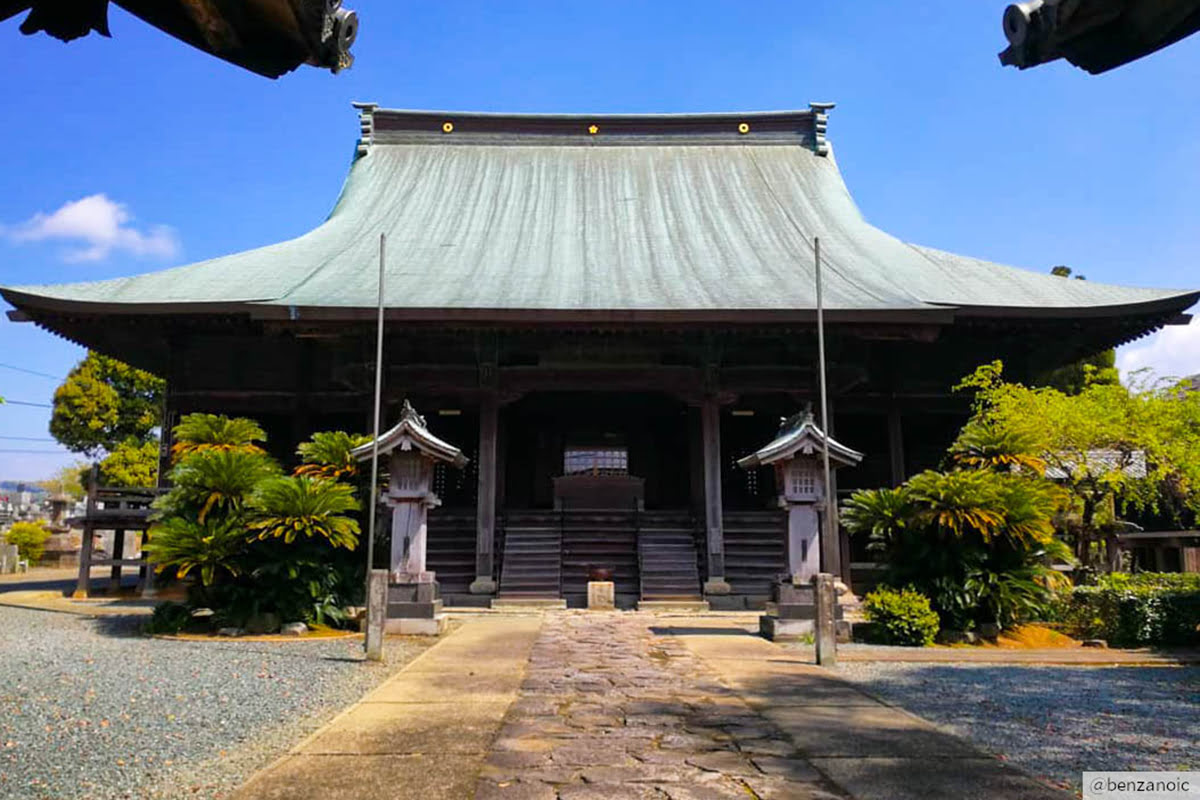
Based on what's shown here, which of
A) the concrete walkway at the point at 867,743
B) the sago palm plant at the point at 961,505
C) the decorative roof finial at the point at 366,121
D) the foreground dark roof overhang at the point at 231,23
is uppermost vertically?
the decorative roof finial at the point at 366,121

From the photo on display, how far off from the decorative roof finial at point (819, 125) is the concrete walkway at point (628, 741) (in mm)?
18232

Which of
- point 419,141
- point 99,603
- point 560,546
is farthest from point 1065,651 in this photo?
point 419,141

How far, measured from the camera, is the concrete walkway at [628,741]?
13.3ft

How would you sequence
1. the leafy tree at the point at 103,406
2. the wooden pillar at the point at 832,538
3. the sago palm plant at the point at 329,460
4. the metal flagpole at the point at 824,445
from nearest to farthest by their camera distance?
the metal flagpole at the point at 824,445, the wooden pillar at the point at 832,538, the sago palm plant at the point at 329,460, the leafy tree at the point at 103,406

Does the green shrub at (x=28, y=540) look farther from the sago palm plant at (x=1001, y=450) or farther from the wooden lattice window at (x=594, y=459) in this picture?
the sago palm plant at (x=1001, y=450)

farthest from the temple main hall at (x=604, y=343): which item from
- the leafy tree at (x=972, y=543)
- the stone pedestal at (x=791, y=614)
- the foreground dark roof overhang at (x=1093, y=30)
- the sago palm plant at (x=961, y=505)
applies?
the foreground dark roof overhang at (x=1093, y=30)

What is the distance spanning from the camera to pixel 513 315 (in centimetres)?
1376

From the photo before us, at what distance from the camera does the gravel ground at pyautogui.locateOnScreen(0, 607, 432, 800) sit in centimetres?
435

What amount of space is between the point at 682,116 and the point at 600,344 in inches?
428

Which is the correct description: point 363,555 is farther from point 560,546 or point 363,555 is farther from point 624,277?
point 624,277

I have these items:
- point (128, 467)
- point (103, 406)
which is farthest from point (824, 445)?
point (103, 406)

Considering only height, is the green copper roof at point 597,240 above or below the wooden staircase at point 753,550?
above

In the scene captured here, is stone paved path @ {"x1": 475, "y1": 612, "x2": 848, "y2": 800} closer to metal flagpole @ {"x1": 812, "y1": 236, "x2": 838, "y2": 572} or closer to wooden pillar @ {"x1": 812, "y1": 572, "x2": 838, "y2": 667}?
wooden pillar @ {"x1": 812, "y1": 572, "x2": 838, "y2": 667}

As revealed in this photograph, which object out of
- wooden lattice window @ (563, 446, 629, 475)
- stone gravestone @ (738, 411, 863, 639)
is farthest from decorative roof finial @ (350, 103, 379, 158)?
stone gravestone @ (738, 411, 863, 639)
